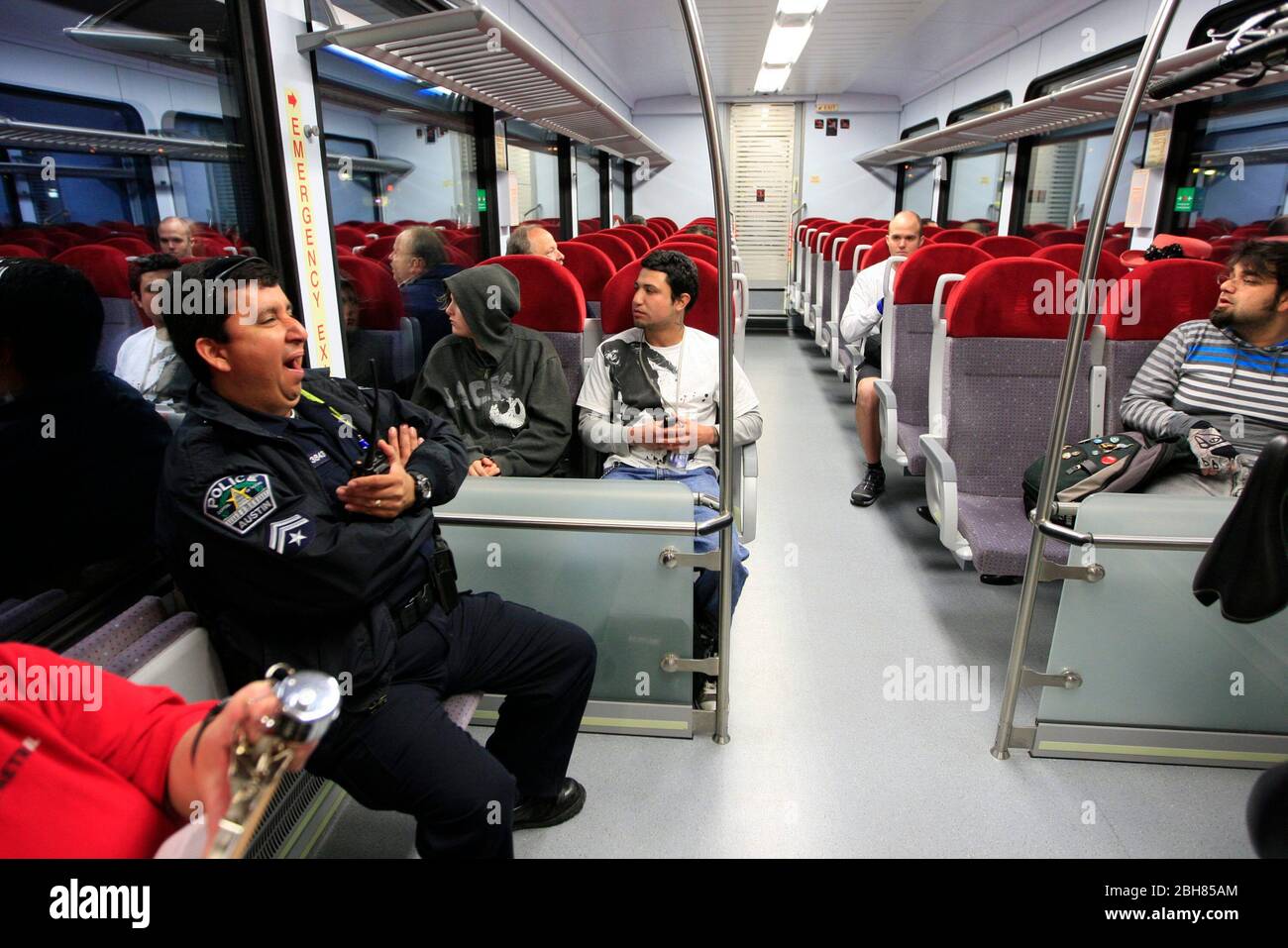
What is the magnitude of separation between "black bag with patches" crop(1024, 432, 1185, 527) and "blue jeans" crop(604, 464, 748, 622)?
102cm

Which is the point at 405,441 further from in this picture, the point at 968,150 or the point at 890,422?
the point at 968,150

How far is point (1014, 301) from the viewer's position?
2.97m

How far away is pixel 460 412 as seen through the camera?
2.67m

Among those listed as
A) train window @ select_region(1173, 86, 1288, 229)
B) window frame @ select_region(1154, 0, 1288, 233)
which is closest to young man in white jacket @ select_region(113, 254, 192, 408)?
train window @ select_region(1173, 86, 1288, 229)

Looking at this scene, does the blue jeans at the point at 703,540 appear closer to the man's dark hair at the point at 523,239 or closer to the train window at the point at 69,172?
the train window at the point at 69,172

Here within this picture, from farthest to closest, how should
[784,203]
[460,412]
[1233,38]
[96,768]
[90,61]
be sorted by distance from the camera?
1. [784,203]
2. [460,412]
3. [90,61]
4. [1233,38]
5. [96,768]

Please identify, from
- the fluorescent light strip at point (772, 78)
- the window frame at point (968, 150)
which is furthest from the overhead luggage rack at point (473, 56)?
the fluorescent light strip at point (772, 78)

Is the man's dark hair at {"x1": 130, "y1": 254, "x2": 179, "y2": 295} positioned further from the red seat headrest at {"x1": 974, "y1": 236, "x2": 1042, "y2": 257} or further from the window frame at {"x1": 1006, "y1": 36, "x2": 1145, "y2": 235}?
the window frame at {"x1": 1006, "y1": 36, "x2": 1145, "y2": 235}

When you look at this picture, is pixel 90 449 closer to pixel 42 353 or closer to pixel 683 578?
pixel 42 353

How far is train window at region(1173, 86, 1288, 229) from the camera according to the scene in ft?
12.4

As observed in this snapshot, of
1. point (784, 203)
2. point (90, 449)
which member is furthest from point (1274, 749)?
point (784, 203)

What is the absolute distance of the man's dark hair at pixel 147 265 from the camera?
72.7 inches
